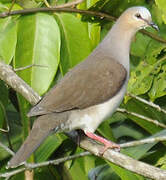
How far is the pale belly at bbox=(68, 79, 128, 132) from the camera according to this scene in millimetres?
4254

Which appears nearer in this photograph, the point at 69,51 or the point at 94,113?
the point at 94,113

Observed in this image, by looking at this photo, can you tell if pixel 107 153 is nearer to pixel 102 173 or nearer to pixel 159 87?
pixel 159 87

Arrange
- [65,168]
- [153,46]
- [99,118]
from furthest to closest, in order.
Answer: [65,168], [153,46], [99,118]

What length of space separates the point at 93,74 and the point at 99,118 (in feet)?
1.02

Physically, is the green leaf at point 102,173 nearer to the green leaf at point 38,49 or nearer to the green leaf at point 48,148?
the green leaf at point 48,148

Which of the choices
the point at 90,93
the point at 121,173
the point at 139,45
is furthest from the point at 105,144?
the point at 139,45

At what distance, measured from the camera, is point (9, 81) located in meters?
4.28

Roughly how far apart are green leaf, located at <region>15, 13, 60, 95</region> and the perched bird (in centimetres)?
12

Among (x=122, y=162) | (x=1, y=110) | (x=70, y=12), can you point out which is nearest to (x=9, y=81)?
(x=1, y=110)

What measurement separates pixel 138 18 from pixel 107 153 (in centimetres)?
108

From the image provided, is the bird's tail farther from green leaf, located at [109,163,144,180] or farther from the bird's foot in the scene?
green leaf, located at [109,163,144,180]

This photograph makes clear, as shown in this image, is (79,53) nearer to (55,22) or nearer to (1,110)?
(55,22)

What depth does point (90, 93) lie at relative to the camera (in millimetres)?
4320

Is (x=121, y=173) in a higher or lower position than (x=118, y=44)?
lower
